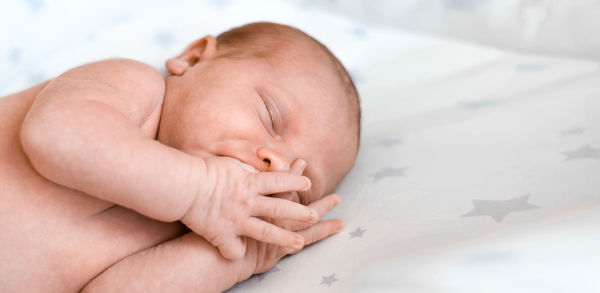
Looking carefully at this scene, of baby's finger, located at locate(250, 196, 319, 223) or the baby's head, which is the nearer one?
baby's finger, located at locate(250, 196, 319, 223)

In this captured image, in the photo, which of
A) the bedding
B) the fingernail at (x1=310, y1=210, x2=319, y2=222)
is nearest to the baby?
the fingernail at (x1=310, y1=210, x2=319, y2=222)

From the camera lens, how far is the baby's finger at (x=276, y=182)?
1.14m

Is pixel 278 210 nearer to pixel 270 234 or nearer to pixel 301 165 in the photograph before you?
pixel 270 234

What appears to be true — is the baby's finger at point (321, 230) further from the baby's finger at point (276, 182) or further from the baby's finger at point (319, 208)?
the baby's finger at point (276, 182)

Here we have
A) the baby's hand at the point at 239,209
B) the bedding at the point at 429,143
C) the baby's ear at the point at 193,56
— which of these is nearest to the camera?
the bedding at the point at 429,143

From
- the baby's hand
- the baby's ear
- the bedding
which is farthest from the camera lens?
the baby's ear

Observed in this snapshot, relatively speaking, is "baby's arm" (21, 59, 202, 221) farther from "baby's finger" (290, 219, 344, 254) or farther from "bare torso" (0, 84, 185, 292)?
"baby's finger" (290, 219, 344, 254)

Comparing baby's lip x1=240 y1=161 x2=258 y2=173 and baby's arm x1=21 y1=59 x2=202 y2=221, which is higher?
baby's lip x1=240 y1=161 x2=258 y2=173

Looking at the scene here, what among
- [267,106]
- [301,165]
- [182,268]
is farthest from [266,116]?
[182,268]

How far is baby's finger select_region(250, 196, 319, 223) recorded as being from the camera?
3.70 ft

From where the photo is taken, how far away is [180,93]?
1357mm

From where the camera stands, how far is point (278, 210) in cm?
114

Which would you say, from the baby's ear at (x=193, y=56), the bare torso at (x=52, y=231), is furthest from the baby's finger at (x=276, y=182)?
the baby's ear at (x=193, y=56)

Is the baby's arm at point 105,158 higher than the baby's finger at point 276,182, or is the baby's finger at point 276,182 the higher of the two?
the baby's finger at point 276,182
